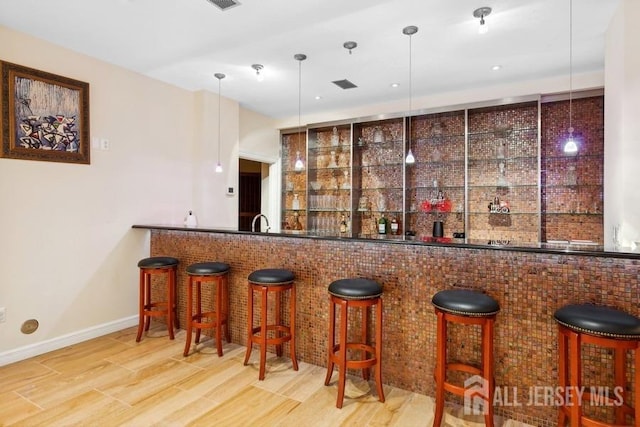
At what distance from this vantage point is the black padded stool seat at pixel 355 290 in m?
2.27

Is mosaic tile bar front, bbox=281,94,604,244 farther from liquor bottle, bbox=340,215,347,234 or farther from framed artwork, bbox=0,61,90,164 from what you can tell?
framed artwork, bbox=0,61,90,164

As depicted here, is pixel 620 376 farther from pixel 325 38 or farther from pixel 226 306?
pixel 325 38

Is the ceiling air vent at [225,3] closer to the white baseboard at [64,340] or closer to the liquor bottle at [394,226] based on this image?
the white baseboard at [64,340]

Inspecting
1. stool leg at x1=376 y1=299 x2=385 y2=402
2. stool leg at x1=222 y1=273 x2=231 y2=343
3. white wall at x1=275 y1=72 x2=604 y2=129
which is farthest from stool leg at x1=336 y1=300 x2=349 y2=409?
white wall at x1=275 y1=72 x2=604 y2=129

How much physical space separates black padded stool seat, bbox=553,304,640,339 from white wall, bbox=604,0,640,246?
1.10m

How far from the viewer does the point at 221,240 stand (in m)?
3.43

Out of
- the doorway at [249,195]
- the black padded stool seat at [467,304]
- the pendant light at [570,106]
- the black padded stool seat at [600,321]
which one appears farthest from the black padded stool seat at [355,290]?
the doorway at [249,195]

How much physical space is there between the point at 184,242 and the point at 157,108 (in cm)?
162

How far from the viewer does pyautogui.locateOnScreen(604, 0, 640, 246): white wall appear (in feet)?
8.05

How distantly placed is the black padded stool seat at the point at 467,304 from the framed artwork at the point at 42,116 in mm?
3406

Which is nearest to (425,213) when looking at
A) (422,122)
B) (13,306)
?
(422,122)

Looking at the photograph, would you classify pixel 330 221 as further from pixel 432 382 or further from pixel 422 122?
pixel 432 382

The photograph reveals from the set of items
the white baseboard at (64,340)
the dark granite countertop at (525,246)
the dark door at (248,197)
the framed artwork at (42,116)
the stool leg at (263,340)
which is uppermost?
the framed artwork at (42,116)

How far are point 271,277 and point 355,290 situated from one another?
705 mm
